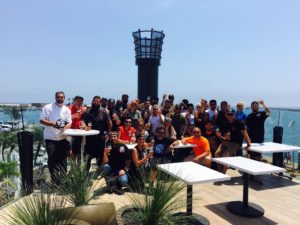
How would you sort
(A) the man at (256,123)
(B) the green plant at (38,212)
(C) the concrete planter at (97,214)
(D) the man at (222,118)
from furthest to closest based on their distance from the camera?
(D) the man at (222,118) → (A) the man at (256,123) → (C) the concrete planter at (97,214) → (B) the green plant at (38,212)

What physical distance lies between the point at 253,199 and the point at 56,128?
3518 millimetres

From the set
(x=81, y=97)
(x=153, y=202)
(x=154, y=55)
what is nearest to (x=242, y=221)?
(x=153, y=202)

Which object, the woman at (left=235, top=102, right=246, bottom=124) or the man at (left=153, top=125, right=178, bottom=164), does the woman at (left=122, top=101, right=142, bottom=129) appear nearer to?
the man at (left=153, top=125, right=178, bottom=164)

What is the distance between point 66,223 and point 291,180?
16.6 feet

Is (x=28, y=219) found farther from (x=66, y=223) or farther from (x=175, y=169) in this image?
(x=175, y=169)

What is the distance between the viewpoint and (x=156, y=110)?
20.6 ft

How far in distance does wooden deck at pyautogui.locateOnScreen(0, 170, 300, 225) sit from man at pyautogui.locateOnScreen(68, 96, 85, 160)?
1271mm

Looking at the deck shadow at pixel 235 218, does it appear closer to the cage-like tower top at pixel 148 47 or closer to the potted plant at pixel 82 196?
the potted plant at pixel 82 196

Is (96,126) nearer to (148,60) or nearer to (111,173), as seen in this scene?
(111,173)

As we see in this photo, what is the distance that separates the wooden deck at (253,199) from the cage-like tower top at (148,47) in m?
8.22

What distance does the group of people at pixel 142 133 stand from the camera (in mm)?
4781

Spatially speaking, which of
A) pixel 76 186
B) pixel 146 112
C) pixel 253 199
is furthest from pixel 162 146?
pixel 76 186

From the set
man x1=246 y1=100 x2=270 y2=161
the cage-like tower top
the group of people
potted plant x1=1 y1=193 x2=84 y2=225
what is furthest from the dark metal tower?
potted plant x1=1 y1=193 x2=84 y2=225

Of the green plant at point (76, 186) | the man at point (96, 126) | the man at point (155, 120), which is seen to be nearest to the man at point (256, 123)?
the man at point (155, 120)
